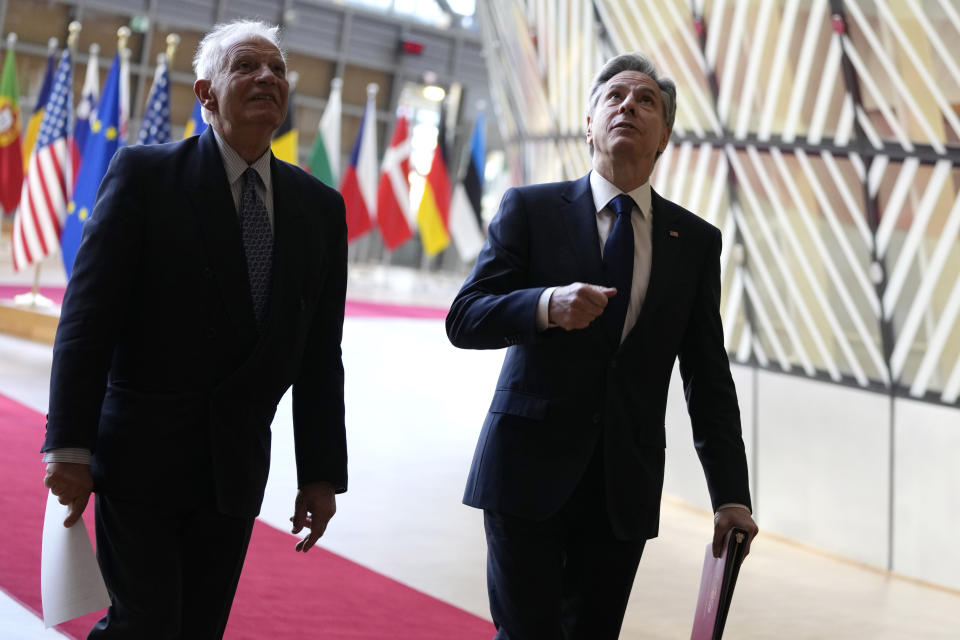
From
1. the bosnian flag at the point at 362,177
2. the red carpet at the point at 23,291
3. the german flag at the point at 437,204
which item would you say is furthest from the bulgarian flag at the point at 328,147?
the red carpet at the point at 23,291

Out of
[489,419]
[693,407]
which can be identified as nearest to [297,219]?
[489,419]

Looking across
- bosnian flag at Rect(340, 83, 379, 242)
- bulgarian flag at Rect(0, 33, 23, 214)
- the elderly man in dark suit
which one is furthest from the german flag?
the elderly man in dark suit

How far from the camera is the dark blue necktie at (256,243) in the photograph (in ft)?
8.61

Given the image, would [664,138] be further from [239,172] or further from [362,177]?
[362,177]

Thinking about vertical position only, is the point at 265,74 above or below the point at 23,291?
above

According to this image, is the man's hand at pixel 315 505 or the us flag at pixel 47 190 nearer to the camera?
the man's hand at pixel 315 505

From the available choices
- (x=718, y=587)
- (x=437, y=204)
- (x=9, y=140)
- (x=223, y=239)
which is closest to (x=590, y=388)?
(x=718, y=587)

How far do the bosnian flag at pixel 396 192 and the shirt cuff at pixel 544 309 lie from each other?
20234 mm

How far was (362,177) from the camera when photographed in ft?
73.8

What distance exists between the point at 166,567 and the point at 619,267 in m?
1.18

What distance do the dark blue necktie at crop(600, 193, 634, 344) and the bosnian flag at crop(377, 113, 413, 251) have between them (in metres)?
20.0

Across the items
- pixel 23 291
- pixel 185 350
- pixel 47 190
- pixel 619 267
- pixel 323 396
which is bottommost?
pixel 23 291

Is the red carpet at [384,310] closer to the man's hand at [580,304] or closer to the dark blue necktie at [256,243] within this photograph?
the dark blue necktie at [256,243]

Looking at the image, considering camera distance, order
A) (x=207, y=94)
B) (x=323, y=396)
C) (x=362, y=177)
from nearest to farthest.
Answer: (x=207, y=94), (x=323, y=396), (x=362, y=177)
